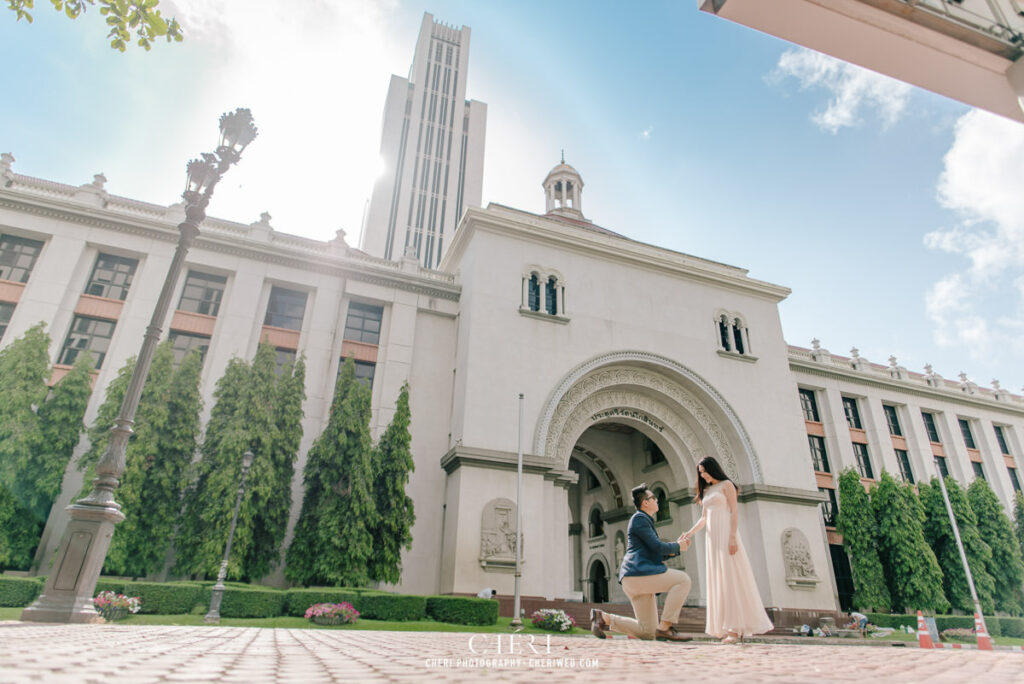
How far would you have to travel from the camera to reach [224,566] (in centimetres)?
1312

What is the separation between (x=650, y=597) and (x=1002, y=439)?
129 feet

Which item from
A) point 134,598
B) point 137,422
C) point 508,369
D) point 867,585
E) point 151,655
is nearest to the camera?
point 151,655

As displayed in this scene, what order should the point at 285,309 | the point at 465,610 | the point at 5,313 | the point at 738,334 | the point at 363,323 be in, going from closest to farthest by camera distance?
the point at 465,610, the point at 5,313, the point at 285,309, the point at 363,323, the point at 738,334

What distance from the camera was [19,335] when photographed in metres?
17.6

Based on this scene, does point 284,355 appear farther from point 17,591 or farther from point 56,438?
point 17,591

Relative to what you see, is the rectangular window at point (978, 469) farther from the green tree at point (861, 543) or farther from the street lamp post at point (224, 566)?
the street lamp post at point (224, 566)

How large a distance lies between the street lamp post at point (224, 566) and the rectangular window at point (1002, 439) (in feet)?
132

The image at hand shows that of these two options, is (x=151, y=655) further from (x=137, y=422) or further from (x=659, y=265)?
(x=659, y=265)

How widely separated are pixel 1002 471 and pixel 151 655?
41.3m

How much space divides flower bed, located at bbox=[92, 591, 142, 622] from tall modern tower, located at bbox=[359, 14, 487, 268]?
35.5 meters

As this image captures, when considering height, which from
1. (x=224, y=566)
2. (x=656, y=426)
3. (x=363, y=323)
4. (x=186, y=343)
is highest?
(x=363, y=323)

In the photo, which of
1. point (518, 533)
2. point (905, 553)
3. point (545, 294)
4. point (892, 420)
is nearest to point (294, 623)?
point (518, 533)

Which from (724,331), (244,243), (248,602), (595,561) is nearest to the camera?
(248,602)

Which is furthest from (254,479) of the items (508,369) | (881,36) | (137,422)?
(881,36)
